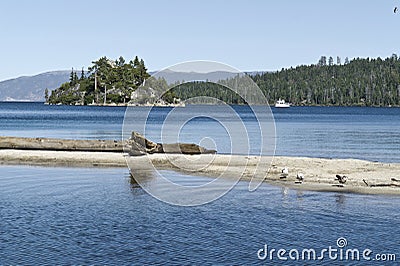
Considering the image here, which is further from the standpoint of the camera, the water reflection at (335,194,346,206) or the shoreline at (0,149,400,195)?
the shoreline at (0,149,400,195)

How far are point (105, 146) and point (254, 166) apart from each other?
1073 centimetres

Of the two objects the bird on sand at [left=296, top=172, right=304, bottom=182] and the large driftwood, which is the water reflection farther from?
the large driftwood

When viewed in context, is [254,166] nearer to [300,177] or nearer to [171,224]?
[300,177]

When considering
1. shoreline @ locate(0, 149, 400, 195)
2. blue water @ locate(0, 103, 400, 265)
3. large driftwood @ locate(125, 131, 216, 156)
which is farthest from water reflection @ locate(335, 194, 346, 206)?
large driftwood @ locate(125, 131, 216, 156)

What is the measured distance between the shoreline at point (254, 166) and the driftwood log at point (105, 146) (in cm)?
48

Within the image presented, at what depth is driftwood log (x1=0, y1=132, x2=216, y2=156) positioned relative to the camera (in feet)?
121

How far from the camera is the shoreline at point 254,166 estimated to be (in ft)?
91.1

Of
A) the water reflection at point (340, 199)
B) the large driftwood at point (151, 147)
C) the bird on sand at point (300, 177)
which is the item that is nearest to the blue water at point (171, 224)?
the water reflection at point (340, 199)

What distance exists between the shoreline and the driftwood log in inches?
18.7

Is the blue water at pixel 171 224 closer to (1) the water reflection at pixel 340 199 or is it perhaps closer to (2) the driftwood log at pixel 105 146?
(1) the water reflection at pixel 340 199

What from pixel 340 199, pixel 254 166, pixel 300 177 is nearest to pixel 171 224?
pixel 340 199

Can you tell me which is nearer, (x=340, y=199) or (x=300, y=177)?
(x=340, y=199)

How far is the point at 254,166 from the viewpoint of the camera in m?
33.5

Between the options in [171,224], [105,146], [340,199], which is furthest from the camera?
[105,146]
